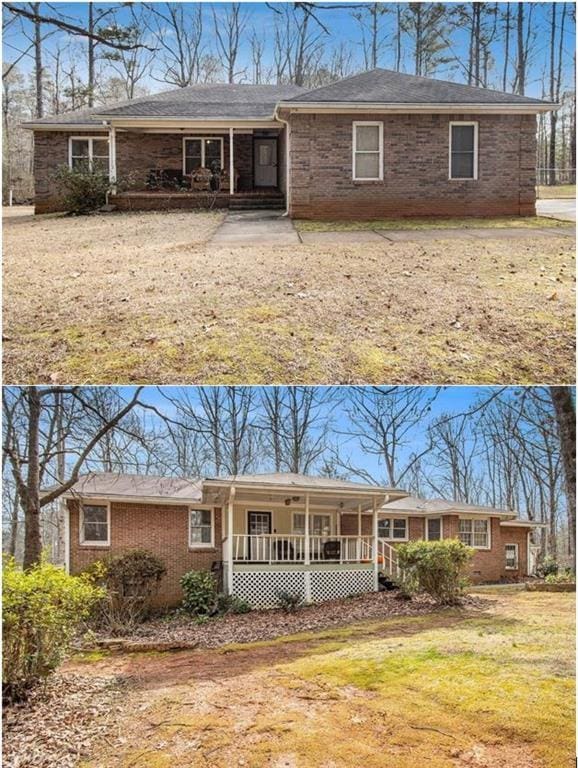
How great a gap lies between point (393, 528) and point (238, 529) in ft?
14.4

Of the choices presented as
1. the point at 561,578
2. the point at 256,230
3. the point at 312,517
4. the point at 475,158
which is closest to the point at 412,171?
the point at 475,158

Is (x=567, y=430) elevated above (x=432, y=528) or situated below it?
above

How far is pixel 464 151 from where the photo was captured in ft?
52.8

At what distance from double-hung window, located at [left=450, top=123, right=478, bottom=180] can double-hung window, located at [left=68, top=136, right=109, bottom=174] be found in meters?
10.4

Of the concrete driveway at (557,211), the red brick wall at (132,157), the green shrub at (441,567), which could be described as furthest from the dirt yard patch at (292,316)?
the red brick wall at (132,157)

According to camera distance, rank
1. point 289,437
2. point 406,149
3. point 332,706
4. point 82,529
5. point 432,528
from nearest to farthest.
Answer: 1. point 332,706
2. point 289,437
3. point 82,529
4. point 406,149
5. point 432,528

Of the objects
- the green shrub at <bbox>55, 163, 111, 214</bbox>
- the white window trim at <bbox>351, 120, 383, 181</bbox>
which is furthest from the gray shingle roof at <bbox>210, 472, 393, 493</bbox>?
the green shrub at <bbox>55, 163, 111, 214</bbox>

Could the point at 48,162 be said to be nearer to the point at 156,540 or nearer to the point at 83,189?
the point at 83,189

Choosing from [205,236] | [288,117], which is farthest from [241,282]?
[288,117]

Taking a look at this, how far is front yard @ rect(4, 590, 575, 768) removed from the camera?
498cm

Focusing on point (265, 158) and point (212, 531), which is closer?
point (212, 531)

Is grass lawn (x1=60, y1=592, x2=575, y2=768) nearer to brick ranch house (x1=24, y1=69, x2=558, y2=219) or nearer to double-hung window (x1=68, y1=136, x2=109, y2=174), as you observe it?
brick ranch house (x1=24, y1=69, x2=558, y2=219)

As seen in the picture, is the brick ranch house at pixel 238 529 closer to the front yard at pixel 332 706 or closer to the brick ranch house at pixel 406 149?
the front yard at pixel 332 706

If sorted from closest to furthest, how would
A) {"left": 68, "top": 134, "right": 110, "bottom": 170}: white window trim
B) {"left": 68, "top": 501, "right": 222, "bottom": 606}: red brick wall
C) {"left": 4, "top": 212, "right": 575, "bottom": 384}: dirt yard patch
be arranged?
1. {"left": 4, "top": 212, "right": 575, "bottom": 384}: dirt yard patch
2. {"left": 68, "top": 501, "right": 222, "bottom": 606}: red brick wall
3. {"left": 68, "top": 134, "right": 110, "bottom": 170}: white window trim
